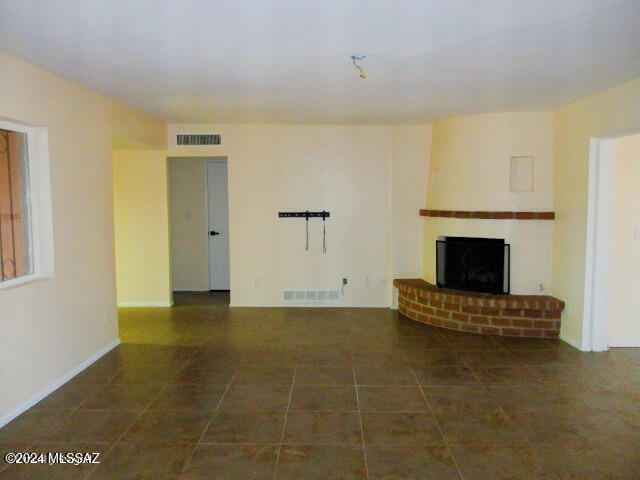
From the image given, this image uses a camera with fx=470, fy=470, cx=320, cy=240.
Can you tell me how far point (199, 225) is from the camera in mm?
7492

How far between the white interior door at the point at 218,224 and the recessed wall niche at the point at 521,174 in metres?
4.23

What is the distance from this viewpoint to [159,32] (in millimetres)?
2715

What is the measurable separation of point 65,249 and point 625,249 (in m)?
5.12

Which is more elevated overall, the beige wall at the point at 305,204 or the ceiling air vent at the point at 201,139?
the ceiling air vent at the point at 201,139

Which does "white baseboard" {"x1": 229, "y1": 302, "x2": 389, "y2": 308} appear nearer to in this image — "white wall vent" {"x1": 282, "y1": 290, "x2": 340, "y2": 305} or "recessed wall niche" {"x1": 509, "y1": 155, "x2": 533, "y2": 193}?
"white wall vent" {"x1": 282, "y1": 290, "x2": 340, "y2": 305}

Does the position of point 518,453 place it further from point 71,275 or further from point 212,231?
point 212,231

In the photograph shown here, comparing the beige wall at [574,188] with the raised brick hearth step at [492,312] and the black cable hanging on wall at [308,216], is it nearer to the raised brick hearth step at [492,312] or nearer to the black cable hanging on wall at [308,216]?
the raised brick hearth step at [492,312]

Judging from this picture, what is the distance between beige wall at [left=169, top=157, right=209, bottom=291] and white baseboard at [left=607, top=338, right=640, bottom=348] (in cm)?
554

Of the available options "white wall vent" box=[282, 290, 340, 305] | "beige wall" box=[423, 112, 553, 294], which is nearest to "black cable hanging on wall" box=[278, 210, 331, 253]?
"white wall vent" box=[282, 290, 340, 305]

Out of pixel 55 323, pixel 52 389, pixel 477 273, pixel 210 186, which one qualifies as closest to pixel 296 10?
pixel 55 323

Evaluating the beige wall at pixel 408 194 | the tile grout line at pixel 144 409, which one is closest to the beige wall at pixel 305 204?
the beige wall at pixel 408 194

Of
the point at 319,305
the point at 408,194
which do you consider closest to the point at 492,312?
the point at 408,194

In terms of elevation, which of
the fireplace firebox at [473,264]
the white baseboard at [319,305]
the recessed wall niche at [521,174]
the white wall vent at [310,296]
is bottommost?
the white baseboard at [319,305]

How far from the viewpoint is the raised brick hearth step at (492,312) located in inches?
193
